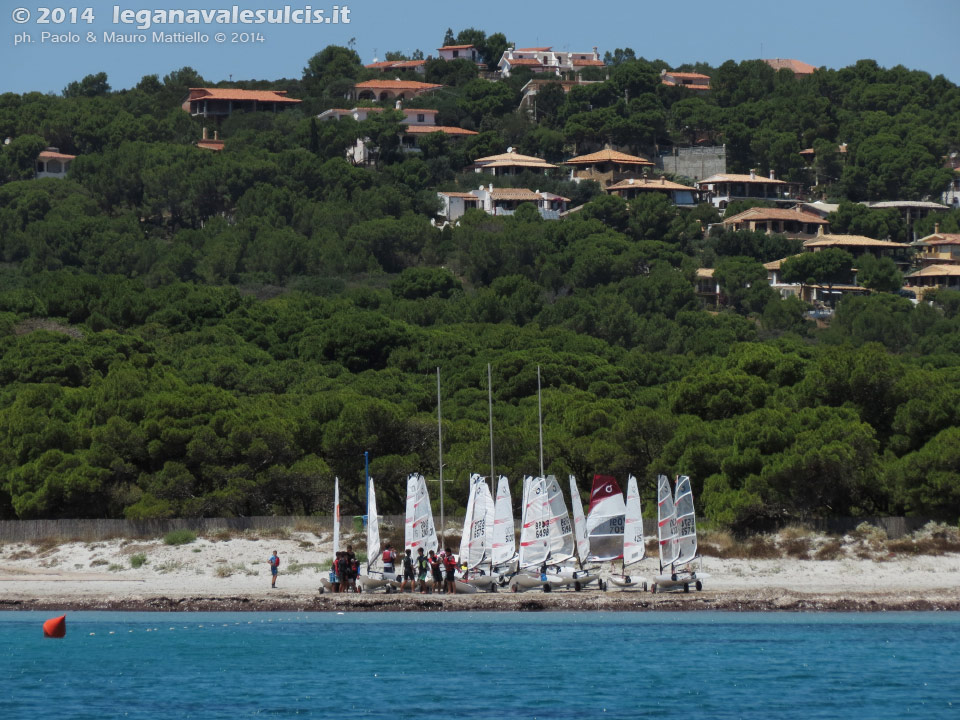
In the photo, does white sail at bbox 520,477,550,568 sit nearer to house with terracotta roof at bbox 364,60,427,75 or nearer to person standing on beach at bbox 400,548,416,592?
person standing on beach at bbox 400,548,416,592

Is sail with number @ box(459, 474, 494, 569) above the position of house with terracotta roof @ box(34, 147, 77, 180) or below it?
below

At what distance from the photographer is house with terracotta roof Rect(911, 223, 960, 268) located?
404ft

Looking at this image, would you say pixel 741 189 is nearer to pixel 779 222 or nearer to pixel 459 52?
pixel 779 222

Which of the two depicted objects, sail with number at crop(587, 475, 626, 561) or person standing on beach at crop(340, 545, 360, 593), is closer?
person standing on beach at crop(340, 545, 360, 593)

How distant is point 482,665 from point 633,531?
9.49 metres

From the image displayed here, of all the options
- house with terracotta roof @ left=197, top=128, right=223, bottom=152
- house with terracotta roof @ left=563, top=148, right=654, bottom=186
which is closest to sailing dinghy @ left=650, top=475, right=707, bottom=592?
house with terracotta roof @ left=563, top=148, right=654, bottom=186

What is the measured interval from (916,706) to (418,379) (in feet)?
131

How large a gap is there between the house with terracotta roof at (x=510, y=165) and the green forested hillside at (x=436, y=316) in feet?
6.30

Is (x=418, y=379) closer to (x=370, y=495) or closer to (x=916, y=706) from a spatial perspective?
(x=370, y=495)

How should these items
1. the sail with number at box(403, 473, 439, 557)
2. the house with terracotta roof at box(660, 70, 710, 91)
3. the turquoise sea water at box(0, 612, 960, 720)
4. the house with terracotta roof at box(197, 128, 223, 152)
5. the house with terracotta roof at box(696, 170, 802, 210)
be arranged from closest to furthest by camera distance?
the turquoise sea water at box(0, 612, 960, 720) → the sail with number at box(403, 473, 439, 557) → the house with terracotta roof at box(696, 170, 802, 210) → the house with terracotta roof at box(197, 128, 223, 152) → the house with terracotta roof at box(660, 70, 710, 91)

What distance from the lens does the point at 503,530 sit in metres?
43.3

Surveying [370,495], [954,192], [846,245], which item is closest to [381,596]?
[370,495]

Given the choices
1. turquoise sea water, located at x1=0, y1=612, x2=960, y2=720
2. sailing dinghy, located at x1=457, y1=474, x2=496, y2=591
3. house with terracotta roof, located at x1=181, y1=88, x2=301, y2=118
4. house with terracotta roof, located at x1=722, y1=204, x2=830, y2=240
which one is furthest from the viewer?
house with terracotta roof, located at x1=181, y1=88, x2=301, y2=118

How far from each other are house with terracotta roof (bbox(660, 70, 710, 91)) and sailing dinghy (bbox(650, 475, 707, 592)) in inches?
5003
